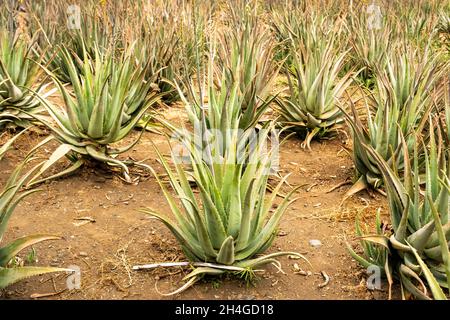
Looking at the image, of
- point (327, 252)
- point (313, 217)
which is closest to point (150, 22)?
point (313, 217)

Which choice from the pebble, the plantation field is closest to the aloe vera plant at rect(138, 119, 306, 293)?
the plantation field

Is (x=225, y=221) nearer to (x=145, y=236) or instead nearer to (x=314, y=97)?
(x=145, y=236)

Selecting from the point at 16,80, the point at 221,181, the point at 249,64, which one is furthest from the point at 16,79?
the point at 221,181

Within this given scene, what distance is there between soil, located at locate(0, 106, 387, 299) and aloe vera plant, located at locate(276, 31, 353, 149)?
0.44 meters

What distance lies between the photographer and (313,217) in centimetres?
363

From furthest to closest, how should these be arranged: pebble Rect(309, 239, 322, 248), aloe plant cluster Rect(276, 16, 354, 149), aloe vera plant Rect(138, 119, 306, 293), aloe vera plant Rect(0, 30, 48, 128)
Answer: aloe plant cluster Rect(276, 16, 354, 149) < aloe vera plant Rect(0, 30, 48, 128) < pebble Rect(309, 239, 322, 248) < aloe vera plant Rect(138, 119, 306, 293)

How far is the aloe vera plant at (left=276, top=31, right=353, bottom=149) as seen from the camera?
4.87m

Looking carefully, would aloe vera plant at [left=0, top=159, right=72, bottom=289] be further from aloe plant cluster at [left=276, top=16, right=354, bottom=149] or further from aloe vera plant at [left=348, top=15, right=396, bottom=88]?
aloe vera plant at [left=348, top=15, right=396, bottom=88]

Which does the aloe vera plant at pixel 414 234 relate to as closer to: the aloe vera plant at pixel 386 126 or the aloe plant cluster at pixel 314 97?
the aloe vera plant at pixel 386 126

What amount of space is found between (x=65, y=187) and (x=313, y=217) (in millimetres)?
1841

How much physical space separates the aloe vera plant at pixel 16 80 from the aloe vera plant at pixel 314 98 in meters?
2.32

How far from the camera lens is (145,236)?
3.26 meters

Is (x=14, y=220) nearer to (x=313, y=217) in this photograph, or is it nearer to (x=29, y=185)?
(x=29, y=185)

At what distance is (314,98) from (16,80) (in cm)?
280
